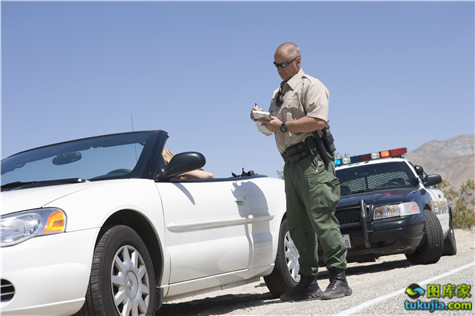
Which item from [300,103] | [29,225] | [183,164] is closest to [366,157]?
[300,103]

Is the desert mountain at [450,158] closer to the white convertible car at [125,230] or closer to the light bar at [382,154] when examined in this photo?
the light bar at [382,154]

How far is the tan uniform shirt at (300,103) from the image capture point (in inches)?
236

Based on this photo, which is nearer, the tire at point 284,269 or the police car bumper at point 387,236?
the tire at point 284,269

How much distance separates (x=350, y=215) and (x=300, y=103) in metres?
3.61

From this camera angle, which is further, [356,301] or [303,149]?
[303,149]

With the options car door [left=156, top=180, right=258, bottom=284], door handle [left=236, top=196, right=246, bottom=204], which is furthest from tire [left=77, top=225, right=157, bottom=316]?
door handle [left=236, top=196, right=246, bottom=204]

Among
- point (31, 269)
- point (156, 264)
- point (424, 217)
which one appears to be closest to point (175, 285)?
point (156, 264)

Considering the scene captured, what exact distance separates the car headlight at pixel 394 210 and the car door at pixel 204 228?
11.2 feet

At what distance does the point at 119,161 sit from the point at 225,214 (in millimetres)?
1068

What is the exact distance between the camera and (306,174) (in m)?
6.07

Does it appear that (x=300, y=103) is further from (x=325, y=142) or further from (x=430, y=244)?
(x=430, y=244)

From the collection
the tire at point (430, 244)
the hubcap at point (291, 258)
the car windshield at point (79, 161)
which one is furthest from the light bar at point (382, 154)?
the car windshield at point (79, 161)

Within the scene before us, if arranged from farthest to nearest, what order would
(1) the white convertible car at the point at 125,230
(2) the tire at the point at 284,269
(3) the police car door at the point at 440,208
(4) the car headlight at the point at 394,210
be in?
(3) the police car door at the point at 440,208, (4) the car headlight at the point at 394,210, (2) the tire at the point at 284,269, (1) the white convertible car at the point at 125,230

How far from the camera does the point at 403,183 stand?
34.6 feet
